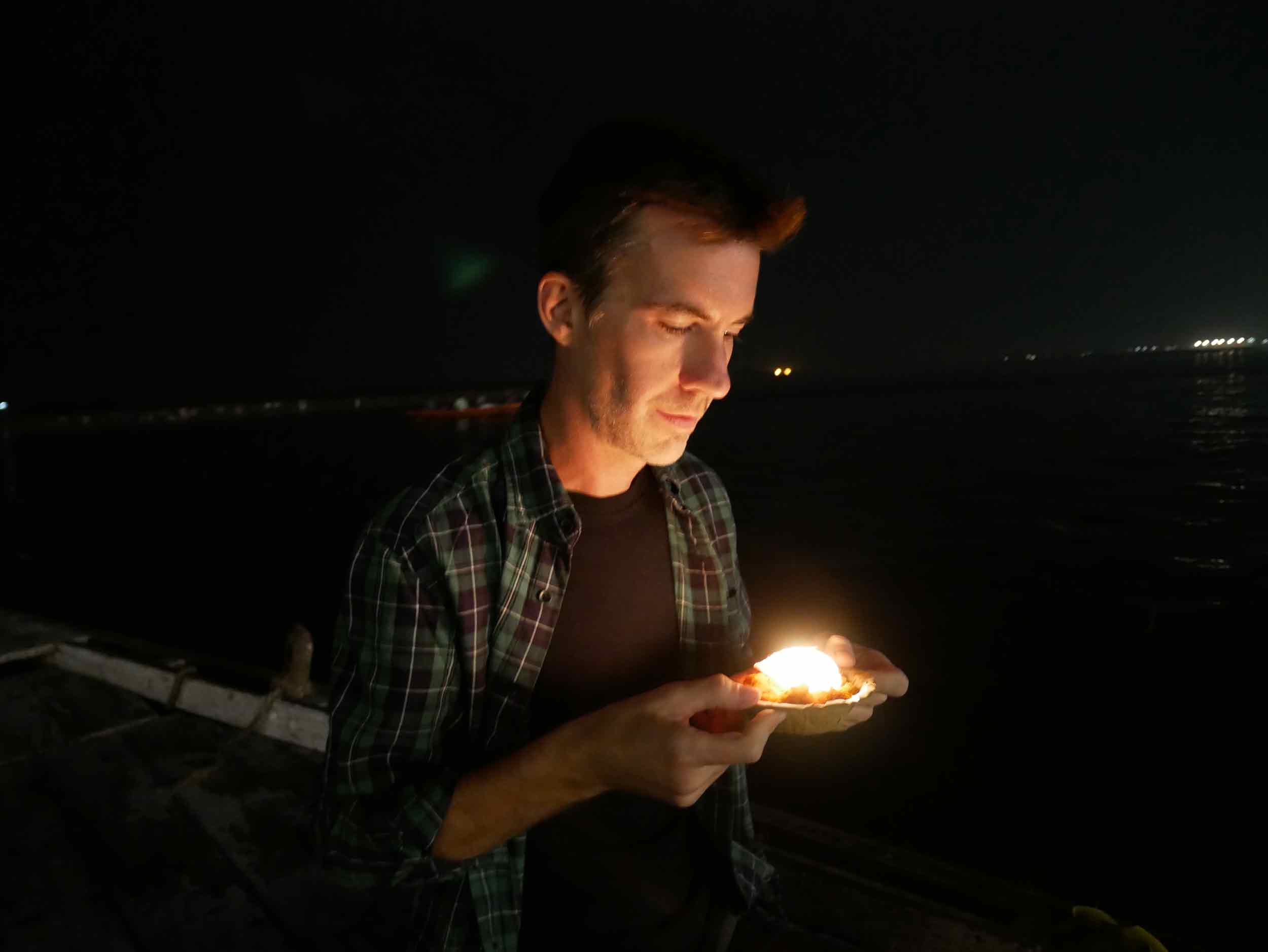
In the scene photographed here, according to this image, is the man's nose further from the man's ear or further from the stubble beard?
the man's ear

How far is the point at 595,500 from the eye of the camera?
2.22 m

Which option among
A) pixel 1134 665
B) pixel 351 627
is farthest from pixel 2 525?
pixel 1134 665

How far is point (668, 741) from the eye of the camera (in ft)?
5.29

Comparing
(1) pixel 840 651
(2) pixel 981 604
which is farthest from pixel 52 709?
(2) pixel 981 604

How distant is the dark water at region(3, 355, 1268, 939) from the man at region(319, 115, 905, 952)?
2.27ft

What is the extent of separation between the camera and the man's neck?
7.02ft

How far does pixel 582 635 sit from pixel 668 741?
0.52 meters

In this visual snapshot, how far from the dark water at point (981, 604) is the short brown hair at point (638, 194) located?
138 centimetres

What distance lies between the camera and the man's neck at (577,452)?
2141 mm

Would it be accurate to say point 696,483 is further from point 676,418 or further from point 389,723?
point 389,723

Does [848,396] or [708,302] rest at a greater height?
[848,396]

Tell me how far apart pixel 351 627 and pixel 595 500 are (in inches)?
31.9

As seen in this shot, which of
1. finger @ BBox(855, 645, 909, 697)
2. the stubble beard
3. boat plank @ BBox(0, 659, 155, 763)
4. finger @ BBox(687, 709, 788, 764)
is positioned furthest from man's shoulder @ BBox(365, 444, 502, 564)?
boat plank @ BBox(0, 659, 155, 763)

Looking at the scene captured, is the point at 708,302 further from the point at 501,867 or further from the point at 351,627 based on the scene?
the point at 501,867
